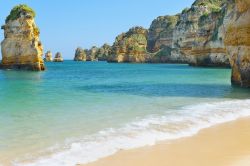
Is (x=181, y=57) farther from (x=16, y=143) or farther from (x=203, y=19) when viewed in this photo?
(x=16, y=143)

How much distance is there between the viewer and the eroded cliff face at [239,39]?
23.8 meters

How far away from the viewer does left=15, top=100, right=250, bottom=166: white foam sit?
26.7 ft

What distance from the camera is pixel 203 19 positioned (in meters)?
80.6

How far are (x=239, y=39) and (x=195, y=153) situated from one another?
17.6 metres

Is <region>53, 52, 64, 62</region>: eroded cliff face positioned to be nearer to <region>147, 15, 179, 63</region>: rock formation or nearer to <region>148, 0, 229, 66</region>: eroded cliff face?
<region>147, 15, 179, 63</region>: rock formation

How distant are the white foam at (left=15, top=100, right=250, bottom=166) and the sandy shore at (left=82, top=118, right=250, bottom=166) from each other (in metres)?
0.41

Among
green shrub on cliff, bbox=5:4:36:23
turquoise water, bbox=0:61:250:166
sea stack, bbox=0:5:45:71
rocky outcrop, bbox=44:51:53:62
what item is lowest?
turquoise water, bbox=0:61:250:166

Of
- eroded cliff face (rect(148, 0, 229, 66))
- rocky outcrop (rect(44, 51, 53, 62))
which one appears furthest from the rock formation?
rocky outcrop (rect(44, 51, 53, 62))

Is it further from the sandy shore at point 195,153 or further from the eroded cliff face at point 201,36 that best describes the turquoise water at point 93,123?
the eroded cliff face at point 201,36

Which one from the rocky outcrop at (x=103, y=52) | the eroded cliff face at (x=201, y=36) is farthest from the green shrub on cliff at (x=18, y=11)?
the rocky outcrop at (x=103, y=52)

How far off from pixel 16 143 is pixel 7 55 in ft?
171

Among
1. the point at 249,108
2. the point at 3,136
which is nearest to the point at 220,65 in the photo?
the point at 249,108

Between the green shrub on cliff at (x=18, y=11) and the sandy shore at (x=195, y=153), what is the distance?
51467 millimetres

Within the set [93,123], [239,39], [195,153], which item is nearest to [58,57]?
[239,39]
